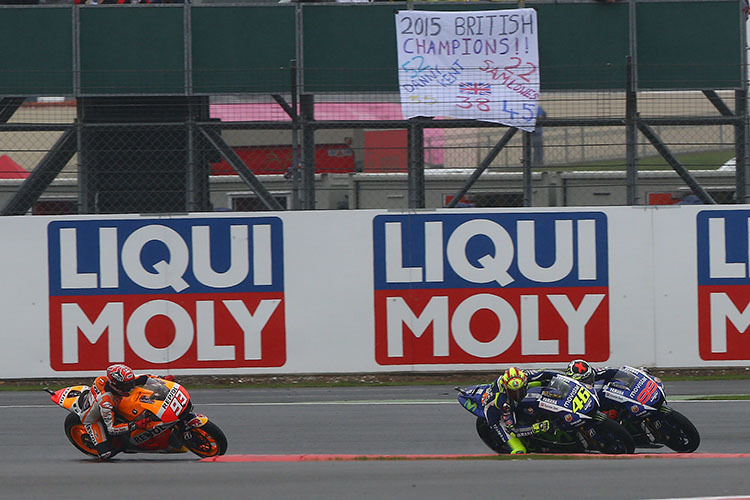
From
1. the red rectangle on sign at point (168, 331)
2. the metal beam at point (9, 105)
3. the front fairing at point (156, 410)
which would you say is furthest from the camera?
the metal beam at point (9, 105)

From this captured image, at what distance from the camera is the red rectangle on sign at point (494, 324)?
1453 cm

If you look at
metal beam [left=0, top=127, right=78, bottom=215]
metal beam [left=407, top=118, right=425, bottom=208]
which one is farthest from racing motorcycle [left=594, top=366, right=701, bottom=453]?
metal beam [left=0, top=127, right=78, bottom=215]

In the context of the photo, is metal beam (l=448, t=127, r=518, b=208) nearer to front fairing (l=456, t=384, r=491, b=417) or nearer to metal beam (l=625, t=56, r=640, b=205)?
metal beam (l=625, t=56, r=640, b=205)

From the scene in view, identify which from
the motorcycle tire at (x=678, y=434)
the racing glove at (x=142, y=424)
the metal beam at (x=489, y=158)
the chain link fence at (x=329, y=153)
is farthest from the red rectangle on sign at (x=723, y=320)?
the racing glove at (x=142, y=424)

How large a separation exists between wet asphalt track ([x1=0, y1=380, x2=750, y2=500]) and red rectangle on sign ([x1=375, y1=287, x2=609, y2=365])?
2.31m

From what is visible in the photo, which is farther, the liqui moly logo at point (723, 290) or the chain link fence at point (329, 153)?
the chain link fence at point (329, 153)

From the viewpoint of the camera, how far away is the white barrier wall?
14.5 metres

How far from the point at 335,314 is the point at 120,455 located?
5185 mm

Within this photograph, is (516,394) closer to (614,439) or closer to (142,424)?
(614,439)

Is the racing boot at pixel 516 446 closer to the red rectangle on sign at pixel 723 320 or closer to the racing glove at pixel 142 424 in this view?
the racing glove at pixel 142 424

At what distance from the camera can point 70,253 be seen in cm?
1449

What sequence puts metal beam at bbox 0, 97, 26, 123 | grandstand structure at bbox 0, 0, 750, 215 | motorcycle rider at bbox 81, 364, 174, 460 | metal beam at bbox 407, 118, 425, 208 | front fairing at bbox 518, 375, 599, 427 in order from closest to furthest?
front fairing at bbox 518, 375, 599, 427, motorcycle rider at bbox 81, 364, 174, 460, metal beam at bbox 407, 118, 425, 208, grandstand structure at bbox 0, 0, 750, 215, metal beam at bbox 0, 97, 26, 123

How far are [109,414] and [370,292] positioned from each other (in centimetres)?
595

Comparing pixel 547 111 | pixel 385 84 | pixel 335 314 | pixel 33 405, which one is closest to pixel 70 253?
pixel 33 405
